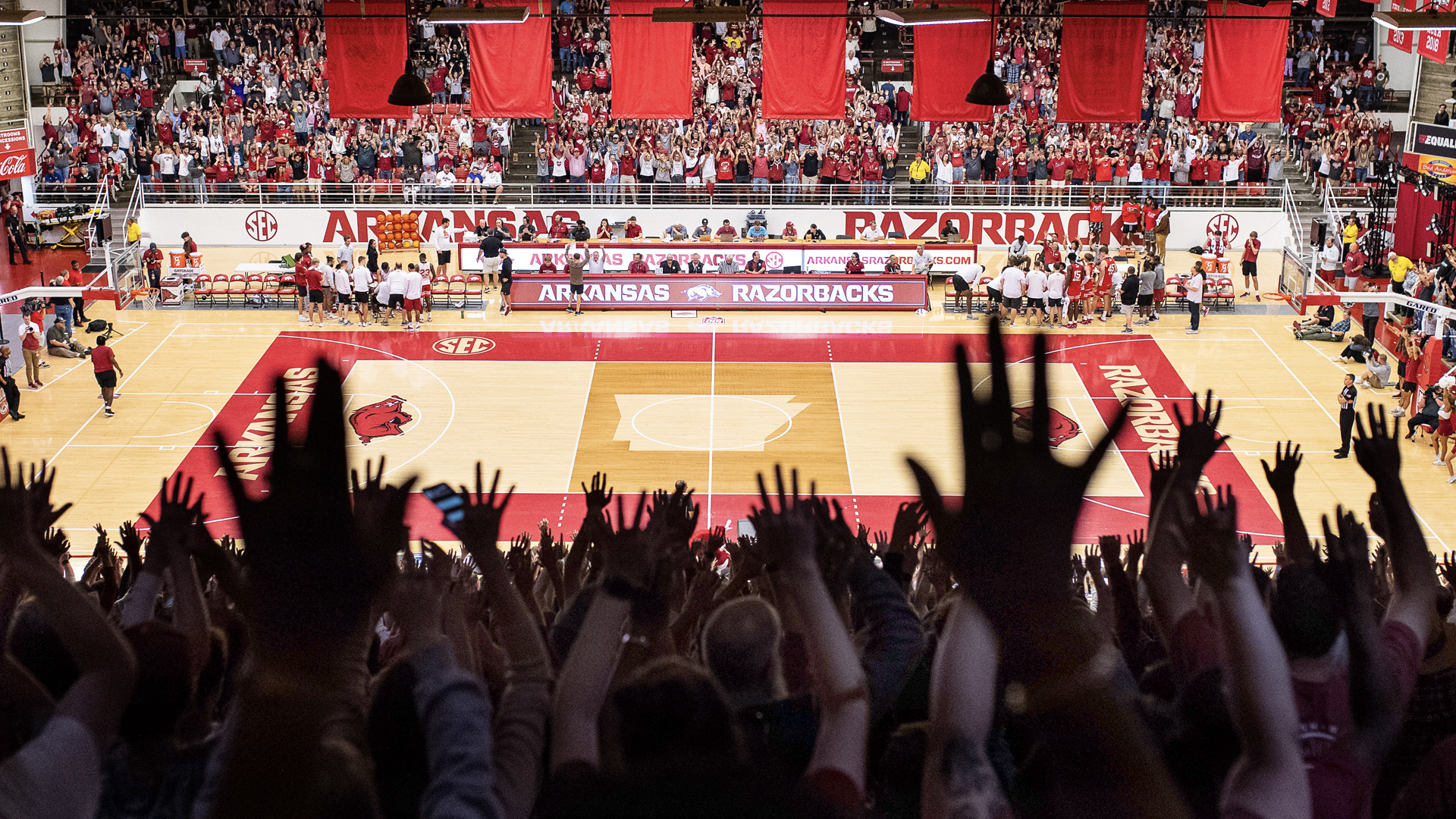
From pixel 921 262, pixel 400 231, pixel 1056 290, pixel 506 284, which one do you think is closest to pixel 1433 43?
pixel 1056 290

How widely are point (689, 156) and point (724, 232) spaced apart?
4.49 m

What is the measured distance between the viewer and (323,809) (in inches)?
91.6

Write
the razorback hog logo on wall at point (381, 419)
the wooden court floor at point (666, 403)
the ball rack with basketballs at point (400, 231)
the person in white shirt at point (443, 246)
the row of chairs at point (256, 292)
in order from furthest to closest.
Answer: the ball rack with basketballs at point (400, 231) → the person in white shirt at point (443, 246) → the row of chairs at point (256, 292) → the razorback hog logo on wall at point (381, 419) → the wooden court floor at point (666, 403)

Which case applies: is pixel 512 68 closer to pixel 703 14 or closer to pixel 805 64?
pixel 805 64

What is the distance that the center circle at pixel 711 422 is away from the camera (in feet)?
61.8

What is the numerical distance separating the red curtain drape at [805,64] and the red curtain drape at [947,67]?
141 cm

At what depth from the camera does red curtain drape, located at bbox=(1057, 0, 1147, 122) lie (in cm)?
2106

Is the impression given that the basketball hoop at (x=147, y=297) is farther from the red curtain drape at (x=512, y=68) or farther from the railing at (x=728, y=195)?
the red curtain drape at (x=512, y=68)

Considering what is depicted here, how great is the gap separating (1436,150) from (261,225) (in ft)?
90.1

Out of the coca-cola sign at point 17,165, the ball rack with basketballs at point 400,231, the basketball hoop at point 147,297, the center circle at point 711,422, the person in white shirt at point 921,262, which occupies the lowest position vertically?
the center circle at point 711,422

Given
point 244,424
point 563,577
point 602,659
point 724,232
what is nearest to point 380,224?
point 724,232

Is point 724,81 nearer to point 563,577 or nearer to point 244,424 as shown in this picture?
point 244,424

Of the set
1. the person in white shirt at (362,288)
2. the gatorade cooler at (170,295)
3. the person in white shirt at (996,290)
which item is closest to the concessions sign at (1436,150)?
the person in white shirt at (996,290)

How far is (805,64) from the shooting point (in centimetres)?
2231
